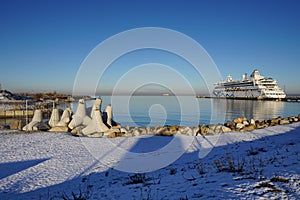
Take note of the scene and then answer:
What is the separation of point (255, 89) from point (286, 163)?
10039cm

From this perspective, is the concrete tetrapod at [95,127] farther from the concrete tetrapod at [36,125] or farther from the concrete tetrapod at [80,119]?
the concrete tetrapod at [36,125]

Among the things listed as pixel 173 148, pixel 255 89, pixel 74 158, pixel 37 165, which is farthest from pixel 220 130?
pixel 255 89

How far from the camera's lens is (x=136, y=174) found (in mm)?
7152

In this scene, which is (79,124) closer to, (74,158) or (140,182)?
(74,158)

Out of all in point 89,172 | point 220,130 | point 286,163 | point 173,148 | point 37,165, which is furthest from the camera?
point 220,130

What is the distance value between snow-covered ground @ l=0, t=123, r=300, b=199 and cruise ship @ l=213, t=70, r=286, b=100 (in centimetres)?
9170

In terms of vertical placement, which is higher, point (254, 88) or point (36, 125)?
point (254, 88)

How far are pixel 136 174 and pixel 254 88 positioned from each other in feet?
332

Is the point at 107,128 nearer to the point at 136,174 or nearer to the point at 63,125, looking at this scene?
the point at 63,125

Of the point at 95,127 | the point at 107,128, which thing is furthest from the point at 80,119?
→ the point at 107,128

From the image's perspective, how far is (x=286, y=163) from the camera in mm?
5664

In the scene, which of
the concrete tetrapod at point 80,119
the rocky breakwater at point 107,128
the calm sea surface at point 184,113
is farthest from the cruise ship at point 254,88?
the concrete tetrapod at point 80,119

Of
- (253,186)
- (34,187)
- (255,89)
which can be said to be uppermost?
(255,89)

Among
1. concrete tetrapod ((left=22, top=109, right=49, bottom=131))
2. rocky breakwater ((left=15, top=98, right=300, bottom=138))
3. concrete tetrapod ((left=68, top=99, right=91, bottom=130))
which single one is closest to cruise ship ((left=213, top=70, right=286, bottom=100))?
rocky breakwater ((left=15, top=98, right=300, bottom=138))
